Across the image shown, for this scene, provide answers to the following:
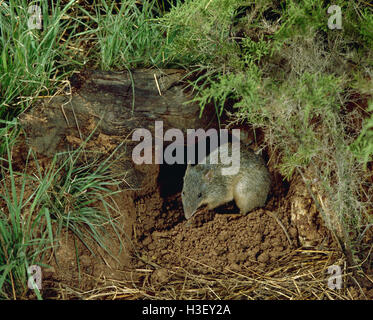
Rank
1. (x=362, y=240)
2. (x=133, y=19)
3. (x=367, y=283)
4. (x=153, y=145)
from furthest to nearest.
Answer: (x=133, y=19) → (x=153, y=145) → (x=362, y=240) → (x=367, y=283)

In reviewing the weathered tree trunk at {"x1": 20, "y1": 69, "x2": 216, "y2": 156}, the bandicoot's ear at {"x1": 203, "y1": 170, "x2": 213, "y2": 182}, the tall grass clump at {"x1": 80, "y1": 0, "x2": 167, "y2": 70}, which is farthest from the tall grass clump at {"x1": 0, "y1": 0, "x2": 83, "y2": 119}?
the bandicoot's ear at {"x1": 203, "y1": 170, "x2": 213, "y2": 182}

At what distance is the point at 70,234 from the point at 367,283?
206cm

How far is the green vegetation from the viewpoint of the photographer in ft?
8.54

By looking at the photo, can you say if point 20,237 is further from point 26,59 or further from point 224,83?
point 224,83

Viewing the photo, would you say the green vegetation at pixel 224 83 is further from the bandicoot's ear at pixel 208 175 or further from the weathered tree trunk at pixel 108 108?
the bandicoot's ear at pixel 208 175

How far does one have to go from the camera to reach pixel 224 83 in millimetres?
2531

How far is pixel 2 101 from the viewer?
3215 mm

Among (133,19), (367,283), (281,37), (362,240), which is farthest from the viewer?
(133,19)

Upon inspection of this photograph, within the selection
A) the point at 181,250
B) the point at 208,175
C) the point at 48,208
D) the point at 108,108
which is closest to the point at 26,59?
the point at 108,108

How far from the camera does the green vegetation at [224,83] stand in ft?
8.54

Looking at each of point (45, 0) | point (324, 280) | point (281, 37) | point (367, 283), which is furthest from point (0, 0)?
point (367, 283)

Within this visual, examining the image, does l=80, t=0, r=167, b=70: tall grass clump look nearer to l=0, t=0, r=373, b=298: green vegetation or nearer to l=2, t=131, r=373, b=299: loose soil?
l=0, t=0, r=373, b=298: green vegetation

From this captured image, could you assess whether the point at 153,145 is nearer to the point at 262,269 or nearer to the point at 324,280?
the point at 262,269

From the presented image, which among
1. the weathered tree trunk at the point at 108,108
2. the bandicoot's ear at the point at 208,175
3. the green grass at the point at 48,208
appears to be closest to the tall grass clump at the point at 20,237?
the green grass at the point at 48,208
